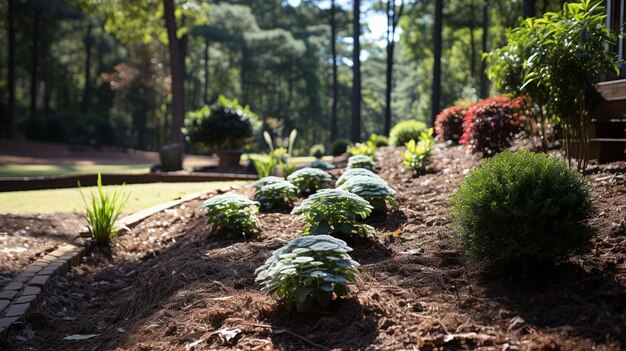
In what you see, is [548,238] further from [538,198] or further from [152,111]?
[152,111]

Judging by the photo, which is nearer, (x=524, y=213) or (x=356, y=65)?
(x=524, y=213)

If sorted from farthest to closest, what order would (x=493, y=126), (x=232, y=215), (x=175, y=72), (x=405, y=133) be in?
1. (x=175, y=72)
2. (x=405, y=133)
3. (x=493, y=126)
4. (x=232, y=215)

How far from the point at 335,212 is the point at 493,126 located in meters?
3.71

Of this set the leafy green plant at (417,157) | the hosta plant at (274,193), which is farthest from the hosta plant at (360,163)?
the hosta plant at (274,193)

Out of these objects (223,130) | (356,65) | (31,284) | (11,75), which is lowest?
(31,284)

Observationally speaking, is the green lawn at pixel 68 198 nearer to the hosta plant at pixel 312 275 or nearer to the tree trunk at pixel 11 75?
the hosta plant at pixel 312 275

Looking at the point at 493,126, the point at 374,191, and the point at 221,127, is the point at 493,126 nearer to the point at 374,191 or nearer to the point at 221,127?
the point at 374,191

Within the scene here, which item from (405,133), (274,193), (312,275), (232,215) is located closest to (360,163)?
(274,193)

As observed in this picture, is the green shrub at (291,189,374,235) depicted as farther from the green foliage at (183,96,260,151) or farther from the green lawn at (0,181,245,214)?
the green foliage at (183,96,260,151)

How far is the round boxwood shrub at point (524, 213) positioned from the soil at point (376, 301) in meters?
0.17

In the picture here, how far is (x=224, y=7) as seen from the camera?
3066cm

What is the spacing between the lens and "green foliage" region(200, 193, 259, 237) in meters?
4.23

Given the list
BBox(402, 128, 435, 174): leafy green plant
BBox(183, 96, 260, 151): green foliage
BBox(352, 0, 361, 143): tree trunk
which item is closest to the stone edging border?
BBox(402, 128, 435, 174): leafy green plant

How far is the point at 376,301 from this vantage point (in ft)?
8.64
